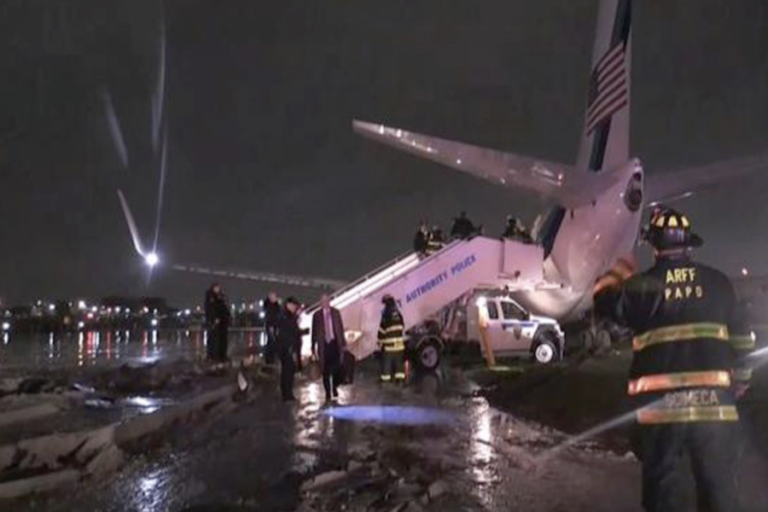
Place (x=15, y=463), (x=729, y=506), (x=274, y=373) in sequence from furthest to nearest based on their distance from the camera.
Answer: (x=274, y=373), (x=15, y=463), (x=729, y=506)

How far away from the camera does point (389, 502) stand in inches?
243

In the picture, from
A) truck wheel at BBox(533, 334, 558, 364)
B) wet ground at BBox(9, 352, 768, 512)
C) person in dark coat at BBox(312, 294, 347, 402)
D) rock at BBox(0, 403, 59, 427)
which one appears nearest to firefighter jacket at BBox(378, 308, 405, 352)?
person in dark coat at BBox(312, 294, 347, 402)

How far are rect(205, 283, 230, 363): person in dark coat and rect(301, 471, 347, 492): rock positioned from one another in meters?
12.0

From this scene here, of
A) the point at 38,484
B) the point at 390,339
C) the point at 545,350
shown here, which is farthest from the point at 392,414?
the point at 545,350

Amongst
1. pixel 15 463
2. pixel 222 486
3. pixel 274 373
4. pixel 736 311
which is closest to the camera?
pixel 736 311

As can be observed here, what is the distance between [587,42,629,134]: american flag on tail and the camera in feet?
90.1

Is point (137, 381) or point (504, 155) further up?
point (504, 155)

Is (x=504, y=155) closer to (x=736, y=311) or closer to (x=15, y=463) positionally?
(x=15, y=463)

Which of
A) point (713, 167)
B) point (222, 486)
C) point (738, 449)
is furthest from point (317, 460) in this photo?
point (713, 167)

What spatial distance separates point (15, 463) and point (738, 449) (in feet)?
20.5

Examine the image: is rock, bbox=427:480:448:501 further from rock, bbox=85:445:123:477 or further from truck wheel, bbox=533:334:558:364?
truck wheel, bbox=533:334:558:364

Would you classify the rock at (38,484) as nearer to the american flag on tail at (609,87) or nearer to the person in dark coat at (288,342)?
the person in dark coat at (288,342)

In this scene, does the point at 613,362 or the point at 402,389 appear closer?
the point at 402,389

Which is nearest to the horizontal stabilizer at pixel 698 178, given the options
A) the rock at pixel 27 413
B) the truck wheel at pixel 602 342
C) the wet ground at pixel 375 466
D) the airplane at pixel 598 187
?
the airplane at pixel 598 187
